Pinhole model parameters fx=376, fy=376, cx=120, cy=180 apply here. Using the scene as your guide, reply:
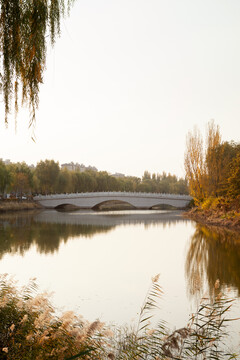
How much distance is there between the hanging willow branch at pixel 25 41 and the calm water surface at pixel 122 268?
2.21 m

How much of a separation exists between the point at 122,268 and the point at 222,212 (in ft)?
51.2

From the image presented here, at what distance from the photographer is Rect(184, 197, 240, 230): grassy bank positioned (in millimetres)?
21642

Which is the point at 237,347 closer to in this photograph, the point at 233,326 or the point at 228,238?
the point at 233,326

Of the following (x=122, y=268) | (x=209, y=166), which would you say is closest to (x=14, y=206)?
(x=209, y=166)

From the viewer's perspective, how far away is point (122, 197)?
49375mm

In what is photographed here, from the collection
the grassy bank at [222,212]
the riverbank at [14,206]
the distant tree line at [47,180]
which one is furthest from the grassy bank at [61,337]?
the riverbank at [14,206]

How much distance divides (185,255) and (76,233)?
854 cm

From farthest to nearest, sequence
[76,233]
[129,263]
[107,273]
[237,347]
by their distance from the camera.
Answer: [76,233]
[129,263]
[107,273]
[237,347]

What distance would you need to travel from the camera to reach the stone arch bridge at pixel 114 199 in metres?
48.7

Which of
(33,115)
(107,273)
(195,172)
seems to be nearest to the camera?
(33,115)

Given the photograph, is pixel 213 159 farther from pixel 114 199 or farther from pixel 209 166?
pixel 114 199

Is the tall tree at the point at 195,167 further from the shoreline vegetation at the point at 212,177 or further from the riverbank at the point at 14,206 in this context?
the riverbank at the point at 14,206

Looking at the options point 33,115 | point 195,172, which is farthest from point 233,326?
point 195,172

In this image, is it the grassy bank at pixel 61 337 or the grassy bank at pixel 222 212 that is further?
the grassy bank at pixel 222 212
